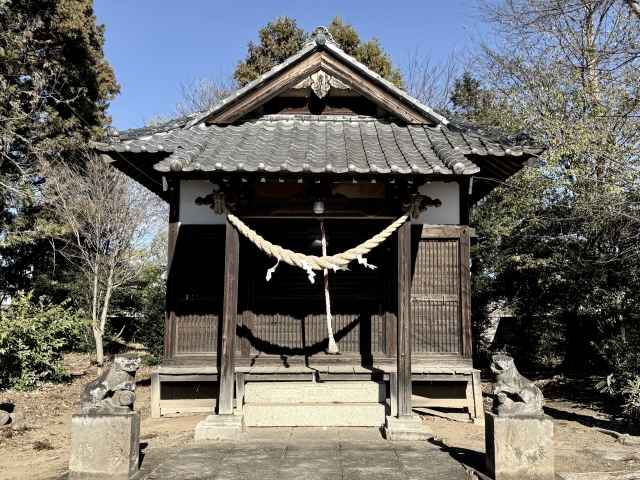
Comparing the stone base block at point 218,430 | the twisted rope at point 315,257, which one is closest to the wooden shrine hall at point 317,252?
the twisted rope at point 315,257

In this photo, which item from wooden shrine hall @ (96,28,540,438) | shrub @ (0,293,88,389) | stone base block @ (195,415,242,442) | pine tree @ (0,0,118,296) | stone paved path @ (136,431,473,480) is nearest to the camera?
stone paved path @ (136,431,473,480)

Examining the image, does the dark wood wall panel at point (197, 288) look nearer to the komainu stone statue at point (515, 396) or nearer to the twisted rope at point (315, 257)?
the twisted rope at point (315, 257)

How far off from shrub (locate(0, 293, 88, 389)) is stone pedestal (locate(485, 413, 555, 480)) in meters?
10.9

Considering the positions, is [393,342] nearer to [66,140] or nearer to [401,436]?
[401,436]

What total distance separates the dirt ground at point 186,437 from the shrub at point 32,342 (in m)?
0.82

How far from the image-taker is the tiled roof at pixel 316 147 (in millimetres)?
7023

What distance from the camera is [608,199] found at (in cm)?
884

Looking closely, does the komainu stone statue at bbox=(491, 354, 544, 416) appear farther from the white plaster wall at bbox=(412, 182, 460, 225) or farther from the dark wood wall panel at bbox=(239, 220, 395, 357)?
the white plaster wall at bbox=(412, 182, 460, 225)

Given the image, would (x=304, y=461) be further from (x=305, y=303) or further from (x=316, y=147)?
(x=316, y=147)

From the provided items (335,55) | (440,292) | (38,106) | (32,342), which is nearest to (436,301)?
(440,292)

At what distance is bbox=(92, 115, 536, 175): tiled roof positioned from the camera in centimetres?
702

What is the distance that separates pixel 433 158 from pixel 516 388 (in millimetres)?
3414

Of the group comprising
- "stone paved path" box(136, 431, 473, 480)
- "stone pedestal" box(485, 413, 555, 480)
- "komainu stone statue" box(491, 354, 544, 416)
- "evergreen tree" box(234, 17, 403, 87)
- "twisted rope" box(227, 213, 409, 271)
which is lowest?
"stone paved path" box(136, 431, 473, 480)

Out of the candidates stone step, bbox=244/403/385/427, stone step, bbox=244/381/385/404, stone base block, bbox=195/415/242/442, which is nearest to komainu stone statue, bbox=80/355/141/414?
stone base block, bbox=195/415/242/442
